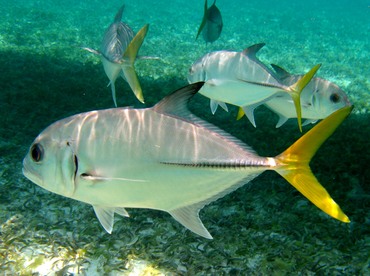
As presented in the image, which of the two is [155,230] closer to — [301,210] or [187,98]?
[301,210]

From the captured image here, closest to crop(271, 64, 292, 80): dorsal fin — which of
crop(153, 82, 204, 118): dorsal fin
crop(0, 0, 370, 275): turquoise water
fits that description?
crop(0, 0, 370, 275): turquoise water

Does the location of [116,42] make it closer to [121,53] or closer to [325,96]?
[121,53]

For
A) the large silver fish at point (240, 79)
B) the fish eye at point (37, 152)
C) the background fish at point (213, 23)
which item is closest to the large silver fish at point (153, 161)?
the fish eye at point (37, 152)

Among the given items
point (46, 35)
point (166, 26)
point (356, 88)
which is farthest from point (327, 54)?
point (46, 35)

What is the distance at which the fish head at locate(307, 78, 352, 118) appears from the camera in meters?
3.70

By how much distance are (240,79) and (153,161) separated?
1894mm

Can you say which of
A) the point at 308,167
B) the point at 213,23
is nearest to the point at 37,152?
the point at 308,167

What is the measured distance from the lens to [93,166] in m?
1.82

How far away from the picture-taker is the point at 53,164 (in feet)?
6.07

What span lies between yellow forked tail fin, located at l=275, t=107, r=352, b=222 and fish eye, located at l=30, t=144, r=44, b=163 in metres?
1.40

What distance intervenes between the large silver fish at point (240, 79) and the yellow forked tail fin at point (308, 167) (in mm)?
1573

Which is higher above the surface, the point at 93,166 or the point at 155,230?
the point at 93,166

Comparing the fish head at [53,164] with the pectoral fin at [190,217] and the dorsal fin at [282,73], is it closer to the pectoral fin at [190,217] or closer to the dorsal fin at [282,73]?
the pectoral fin at [190,217]

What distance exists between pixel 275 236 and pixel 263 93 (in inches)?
61.7
